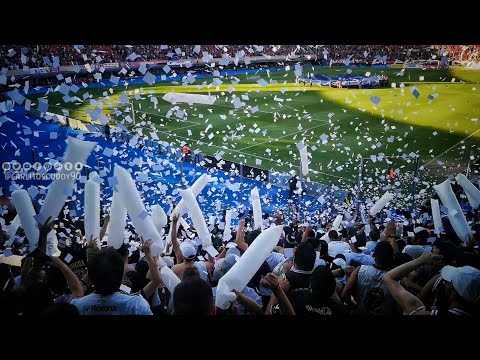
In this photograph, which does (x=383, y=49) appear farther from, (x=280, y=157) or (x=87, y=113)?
(x=280, y=157)

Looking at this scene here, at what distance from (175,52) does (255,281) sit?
211 centimetres

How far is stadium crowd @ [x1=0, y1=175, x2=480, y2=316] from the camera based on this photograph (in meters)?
1.95

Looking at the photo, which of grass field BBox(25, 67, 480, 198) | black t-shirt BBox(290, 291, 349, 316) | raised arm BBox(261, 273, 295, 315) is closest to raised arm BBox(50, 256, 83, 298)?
raised arm BBox(261, 273, 295, 315)

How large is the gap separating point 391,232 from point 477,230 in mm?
968

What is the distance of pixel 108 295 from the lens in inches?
77.1

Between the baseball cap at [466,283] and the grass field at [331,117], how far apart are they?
2.28m

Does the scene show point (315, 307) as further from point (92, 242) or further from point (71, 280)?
point (92, 242)

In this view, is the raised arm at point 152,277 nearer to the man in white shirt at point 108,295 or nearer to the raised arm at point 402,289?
the man in white shirt at point 108,295

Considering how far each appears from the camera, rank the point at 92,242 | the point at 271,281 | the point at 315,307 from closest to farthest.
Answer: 1. the point at 271,281
2. the point at 315,307
3. the point at 92,242

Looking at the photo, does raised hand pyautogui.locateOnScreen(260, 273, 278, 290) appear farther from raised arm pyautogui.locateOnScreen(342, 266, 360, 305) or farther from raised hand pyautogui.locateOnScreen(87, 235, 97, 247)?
raised hand pyautogui.locateOnScreen(87, 235, 97, 247)

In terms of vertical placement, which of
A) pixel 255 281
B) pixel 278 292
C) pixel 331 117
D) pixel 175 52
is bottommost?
pixel 255 281

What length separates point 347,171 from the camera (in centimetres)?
668

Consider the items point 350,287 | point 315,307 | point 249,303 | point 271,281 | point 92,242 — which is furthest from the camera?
point 92,242

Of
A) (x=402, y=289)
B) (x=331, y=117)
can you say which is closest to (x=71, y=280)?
(x=402, y=289)
